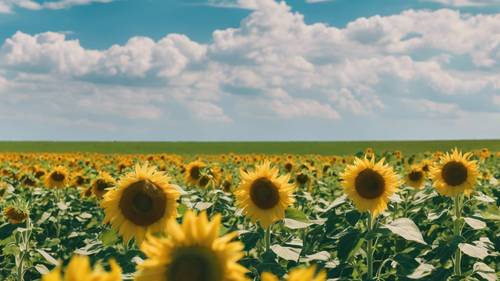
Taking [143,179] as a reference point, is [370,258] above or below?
below

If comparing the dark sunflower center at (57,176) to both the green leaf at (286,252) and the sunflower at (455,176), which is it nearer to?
the sunflower at (455,176)

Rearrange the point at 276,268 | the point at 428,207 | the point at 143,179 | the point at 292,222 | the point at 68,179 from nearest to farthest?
the point at 143,179 → the point at 276,268 → the point at 292,222 → the point at 428,207 → the point at 68,179

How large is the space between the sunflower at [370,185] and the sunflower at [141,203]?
8.12 ft

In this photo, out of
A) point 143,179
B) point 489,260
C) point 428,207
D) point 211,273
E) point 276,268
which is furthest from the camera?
point 428,207

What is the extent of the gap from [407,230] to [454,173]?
263 centimetres

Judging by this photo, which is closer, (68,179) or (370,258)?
(370,258)

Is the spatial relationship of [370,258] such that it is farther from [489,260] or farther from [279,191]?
[489,260]

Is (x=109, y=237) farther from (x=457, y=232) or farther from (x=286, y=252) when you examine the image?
(x=457, y=232)

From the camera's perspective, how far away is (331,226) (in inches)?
271

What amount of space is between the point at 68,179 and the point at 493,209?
8.67 metres

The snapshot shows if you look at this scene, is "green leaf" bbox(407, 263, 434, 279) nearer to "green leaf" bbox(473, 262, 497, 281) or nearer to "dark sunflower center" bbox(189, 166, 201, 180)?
"green leaf" bbox(473, 262, 497, 281)

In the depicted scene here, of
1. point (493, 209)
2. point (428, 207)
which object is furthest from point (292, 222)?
point (428, 207)

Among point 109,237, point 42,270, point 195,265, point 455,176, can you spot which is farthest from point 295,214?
point 195,265

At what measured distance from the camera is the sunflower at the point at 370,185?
6840 mm
